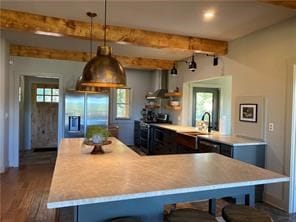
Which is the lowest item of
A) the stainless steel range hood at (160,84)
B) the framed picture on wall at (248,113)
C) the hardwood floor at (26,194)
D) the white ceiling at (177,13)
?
the hardwood floor at (26,194)

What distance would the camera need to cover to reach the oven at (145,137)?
7.21 metres

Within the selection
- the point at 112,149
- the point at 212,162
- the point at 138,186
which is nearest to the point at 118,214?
the point at 138,186

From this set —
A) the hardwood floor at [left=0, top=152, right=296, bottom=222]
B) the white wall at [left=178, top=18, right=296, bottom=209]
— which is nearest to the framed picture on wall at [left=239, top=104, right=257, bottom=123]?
the white wall at [left=178, top=18, right=296, bottom=209]

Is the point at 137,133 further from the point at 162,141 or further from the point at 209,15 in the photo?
the point at 209,15

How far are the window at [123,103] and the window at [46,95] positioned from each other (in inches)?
82.7

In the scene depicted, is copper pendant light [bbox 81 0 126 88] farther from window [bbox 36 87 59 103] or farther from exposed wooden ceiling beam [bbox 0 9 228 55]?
window [bbox 36 87 59 103]

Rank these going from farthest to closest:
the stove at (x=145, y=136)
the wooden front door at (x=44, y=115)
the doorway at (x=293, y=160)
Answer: the wooden front door at (x=44, y=115) < the stove at (x=145, y=136) < the doorway at (x=293, y=160)

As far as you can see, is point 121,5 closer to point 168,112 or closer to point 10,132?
point 10,132

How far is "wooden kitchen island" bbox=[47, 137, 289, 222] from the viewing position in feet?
5.36

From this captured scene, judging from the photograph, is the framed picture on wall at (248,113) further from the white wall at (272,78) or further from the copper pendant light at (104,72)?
the copper pendant light at (104,72)

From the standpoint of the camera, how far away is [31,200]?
3723 mm

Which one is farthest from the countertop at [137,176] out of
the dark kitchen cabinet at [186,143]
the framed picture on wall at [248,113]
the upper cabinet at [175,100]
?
the upper cabinet at [175,100]

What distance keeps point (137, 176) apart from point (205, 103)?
5349 millimetres

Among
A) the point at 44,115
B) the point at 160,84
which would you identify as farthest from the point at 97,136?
the point at 44,115
